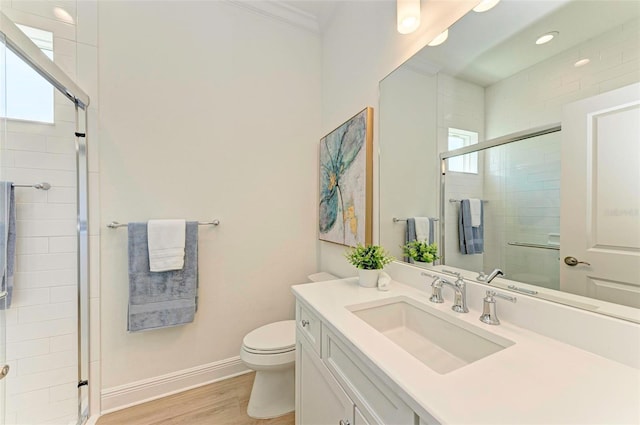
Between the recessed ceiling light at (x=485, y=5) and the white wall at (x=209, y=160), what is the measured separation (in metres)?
1.31

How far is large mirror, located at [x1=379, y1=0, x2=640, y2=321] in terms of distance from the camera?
616mm

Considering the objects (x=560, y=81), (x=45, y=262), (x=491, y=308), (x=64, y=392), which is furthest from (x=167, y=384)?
(x=560, y=81)

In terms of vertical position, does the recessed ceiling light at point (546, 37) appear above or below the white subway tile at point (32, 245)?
above

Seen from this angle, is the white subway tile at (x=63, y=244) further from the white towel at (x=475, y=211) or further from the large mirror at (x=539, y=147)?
the white towel at (x=475, y=211)

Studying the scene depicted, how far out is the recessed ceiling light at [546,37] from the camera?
74 cm

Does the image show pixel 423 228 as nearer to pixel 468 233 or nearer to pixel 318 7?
pixel 468 233

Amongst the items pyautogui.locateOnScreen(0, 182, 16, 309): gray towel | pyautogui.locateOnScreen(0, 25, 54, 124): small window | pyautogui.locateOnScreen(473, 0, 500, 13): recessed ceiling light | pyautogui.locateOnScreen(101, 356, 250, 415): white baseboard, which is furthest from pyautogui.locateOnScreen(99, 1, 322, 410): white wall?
pyautogui.locateOnScreen(473, 0, 500, 13): recessed ceiling light

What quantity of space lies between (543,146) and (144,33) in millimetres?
2186

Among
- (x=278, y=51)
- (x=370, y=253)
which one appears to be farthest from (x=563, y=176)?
(x=278, y=51)

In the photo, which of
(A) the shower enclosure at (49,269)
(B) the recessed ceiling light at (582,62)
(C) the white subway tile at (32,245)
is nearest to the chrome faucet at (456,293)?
(B) the recessed ceiling light at (582,62)

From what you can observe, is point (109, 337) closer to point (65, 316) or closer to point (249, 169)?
point (65, 316)

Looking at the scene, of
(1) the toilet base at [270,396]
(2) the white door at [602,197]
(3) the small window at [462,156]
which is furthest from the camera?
(1) the toilet base at [270,396]

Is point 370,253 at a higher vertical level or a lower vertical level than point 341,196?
lower

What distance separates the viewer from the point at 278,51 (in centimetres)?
193
